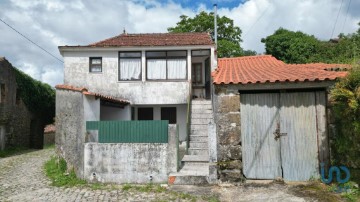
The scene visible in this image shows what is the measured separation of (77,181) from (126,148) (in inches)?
77.9

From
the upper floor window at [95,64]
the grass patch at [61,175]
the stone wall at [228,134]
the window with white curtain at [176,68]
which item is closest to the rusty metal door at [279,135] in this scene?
the stone wall at [228,134]

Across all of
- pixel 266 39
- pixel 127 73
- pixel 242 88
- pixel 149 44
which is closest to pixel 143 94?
pixel 127 73

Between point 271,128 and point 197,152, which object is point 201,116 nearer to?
point 197,152

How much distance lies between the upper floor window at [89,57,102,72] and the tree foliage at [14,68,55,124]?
8526 mm

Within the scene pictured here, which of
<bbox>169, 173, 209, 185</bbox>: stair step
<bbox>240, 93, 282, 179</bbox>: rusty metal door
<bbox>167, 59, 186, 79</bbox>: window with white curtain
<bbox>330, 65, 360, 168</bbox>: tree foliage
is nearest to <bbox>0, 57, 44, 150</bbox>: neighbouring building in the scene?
<bbox>167, 59, 186, 79</bbox>: window with white curtain

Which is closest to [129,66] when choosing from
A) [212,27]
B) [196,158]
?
[196,158]

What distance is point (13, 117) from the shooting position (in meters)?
20.5

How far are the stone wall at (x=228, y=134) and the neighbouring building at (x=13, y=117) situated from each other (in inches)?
629

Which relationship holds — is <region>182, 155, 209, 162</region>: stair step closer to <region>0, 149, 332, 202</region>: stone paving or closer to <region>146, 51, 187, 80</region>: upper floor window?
<region>0, 149, 332, 202</region>: stone paving

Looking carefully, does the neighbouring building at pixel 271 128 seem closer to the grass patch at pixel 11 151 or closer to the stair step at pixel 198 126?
the stair step at pixel 198 126

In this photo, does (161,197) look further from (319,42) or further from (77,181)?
(319,42)

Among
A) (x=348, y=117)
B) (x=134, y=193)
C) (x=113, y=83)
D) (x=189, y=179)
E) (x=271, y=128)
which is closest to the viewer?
(x=348, y=117)

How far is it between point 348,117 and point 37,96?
73.2 feet

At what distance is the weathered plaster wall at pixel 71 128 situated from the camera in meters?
9.98
